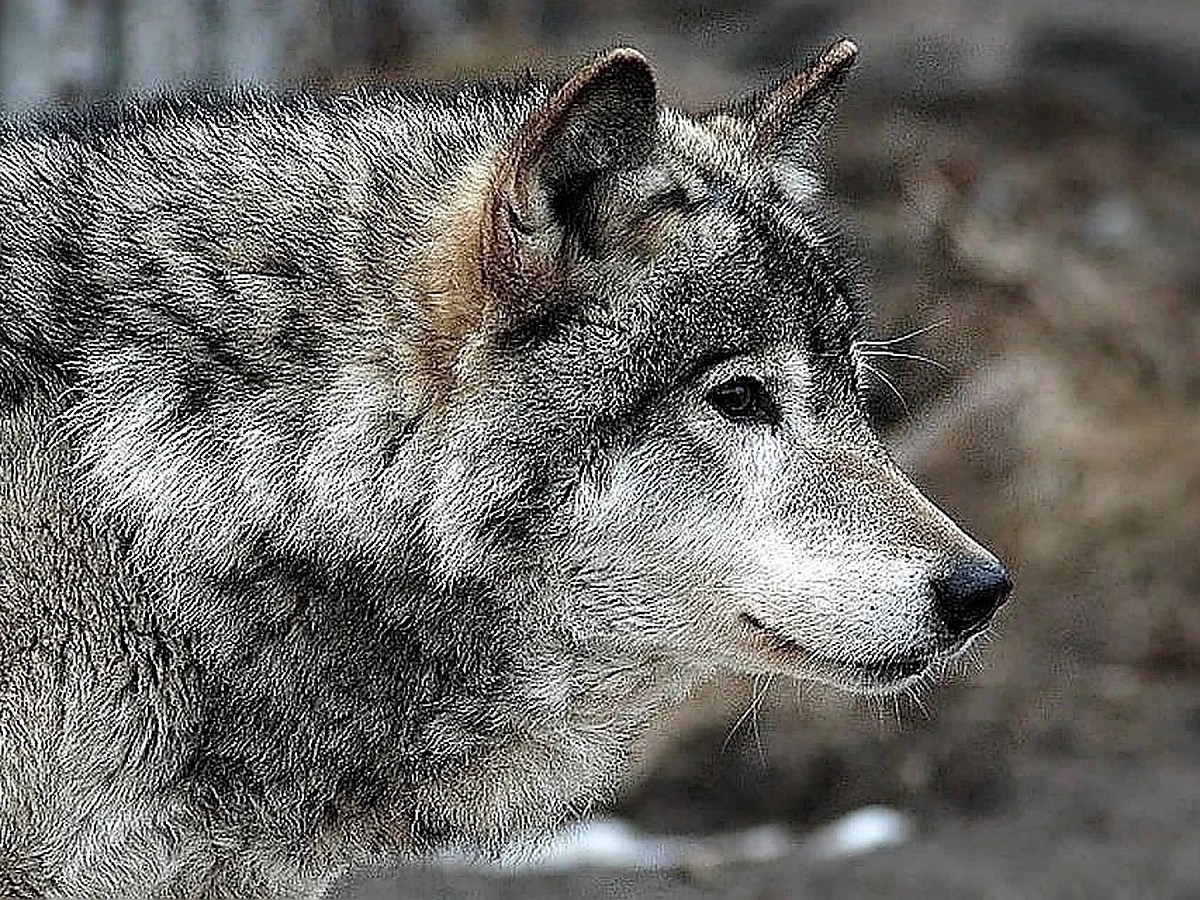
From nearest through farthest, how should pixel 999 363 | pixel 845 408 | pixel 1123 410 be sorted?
pixel 845 408
pixel 999 363
pixel 1123 410

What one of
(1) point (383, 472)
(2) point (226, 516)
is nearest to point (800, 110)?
(1) point (383, 472)

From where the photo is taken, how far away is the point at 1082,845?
7520 millimetres

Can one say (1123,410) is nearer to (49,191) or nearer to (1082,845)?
(1082,845)

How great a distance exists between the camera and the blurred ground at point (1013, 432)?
7340 millimetres

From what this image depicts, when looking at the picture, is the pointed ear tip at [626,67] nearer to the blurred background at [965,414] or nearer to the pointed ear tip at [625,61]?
the pointed ear tip at [625,61]

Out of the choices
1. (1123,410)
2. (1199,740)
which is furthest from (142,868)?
(1123,410)

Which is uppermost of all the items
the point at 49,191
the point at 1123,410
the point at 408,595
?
the point at 49,191

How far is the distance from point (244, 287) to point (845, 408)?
3.67 feet

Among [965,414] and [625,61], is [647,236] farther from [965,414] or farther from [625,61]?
[965,414]

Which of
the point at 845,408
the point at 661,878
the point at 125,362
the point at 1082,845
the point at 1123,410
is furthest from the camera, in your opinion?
the point at 1123,410

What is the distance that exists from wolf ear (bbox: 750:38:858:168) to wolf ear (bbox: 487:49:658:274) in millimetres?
611

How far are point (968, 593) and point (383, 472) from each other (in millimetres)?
1068

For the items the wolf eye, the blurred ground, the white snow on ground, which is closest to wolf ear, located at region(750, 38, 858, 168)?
the wolf eye

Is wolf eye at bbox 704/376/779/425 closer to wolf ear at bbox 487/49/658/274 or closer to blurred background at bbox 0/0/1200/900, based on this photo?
wolf ear at bbox 487/49/658/274
